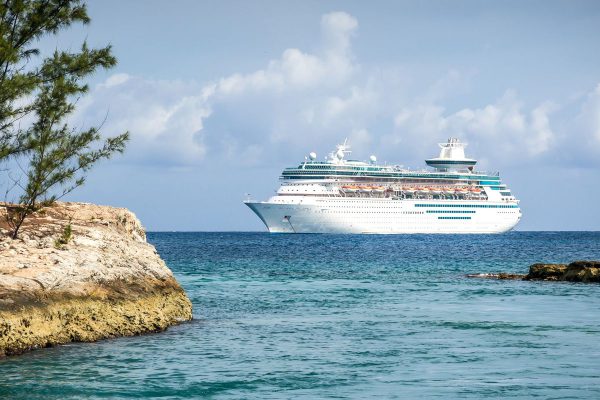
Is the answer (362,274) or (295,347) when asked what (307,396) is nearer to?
(295,347)

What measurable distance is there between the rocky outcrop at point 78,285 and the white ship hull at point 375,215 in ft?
307

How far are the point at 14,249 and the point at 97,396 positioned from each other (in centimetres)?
581

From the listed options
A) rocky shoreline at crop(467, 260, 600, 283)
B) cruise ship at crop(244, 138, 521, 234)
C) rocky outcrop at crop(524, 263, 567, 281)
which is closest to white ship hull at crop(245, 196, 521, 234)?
cruise ship at crop(244, 138, 521, 234)

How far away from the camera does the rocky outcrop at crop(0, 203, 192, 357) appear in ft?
52.4

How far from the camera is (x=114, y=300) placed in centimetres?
1788

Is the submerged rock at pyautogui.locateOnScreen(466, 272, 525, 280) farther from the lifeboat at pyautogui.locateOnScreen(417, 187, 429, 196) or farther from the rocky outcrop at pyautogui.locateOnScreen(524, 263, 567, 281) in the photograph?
the lifeboat at pyautogui.locateOnScreen(417, 187, 429, 196)

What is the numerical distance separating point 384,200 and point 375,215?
262 centimetres

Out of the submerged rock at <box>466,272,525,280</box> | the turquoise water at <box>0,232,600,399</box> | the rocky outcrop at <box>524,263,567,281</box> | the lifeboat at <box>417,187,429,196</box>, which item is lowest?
the turquoise water at <box>0,232,600,399</box>

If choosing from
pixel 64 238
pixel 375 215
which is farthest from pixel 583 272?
pixel 375 215

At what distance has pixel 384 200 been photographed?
395 feet

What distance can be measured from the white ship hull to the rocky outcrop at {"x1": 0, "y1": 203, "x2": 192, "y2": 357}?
3678 inches

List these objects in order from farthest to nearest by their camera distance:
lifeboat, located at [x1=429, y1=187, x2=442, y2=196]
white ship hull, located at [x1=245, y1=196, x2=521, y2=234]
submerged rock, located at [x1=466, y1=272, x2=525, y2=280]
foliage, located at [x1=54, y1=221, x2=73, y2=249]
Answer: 1. lifeboat, located at [x1=429, y1=187, x2=442, y2=196]
2. white ship hull, located at [x1=245, y1=196, x2=521, y2=234]
3. submerged rock, located at [x1=466, y1=272, x2=525, y2=280]
4. foliage, located at [x1=54, y1=221, x2=73, y2=249]

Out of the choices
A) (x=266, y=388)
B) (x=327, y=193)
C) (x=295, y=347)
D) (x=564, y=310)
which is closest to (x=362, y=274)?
(x=564, y=310)

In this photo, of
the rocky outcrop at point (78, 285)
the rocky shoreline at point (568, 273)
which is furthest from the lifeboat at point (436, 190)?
the rocky outcrop at point (78, 285)
